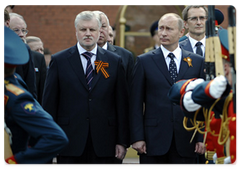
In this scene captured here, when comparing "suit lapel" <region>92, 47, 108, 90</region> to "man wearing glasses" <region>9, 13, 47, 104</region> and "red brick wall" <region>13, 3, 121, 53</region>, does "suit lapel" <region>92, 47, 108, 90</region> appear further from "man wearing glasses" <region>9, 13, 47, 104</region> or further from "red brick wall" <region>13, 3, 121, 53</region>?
"red brick wall" <region>13, 3, 121, 53</region>

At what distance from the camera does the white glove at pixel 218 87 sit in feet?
10.5

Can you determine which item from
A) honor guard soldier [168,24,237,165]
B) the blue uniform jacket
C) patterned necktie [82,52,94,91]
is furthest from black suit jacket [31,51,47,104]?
the blue uniform jacket

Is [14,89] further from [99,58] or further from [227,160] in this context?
[99,58]

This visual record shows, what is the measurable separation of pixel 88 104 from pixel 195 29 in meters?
1.73

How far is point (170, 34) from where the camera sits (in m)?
5.02

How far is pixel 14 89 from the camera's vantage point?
332cm

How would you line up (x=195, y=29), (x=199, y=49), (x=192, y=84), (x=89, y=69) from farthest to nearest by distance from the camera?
1. (x=195, y=29)
2. (x=199, y=49)
3. (x=89, y=69)
4. (x=192, y=84)

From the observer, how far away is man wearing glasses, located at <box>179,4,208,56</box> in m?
5.65

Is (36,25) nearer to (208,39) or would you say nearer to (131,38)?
(131,38)

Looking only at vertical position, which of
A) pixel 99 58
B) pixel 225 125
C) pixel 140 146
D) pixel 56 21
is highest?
pixel 56 21

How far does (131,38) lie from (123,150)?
21.0 feet

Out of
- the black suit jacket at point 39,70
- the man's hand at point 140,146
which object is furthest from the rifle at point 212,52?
the black suit jacket at point 39,70

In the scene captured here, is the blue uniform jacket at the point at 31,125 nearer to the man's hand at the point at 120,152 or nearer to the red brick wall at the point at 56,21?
the man's hand at the point at 120,152

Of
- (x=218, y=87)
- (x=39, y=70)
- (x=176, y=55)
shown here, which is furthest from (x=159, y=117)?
(x=39, y=70)
